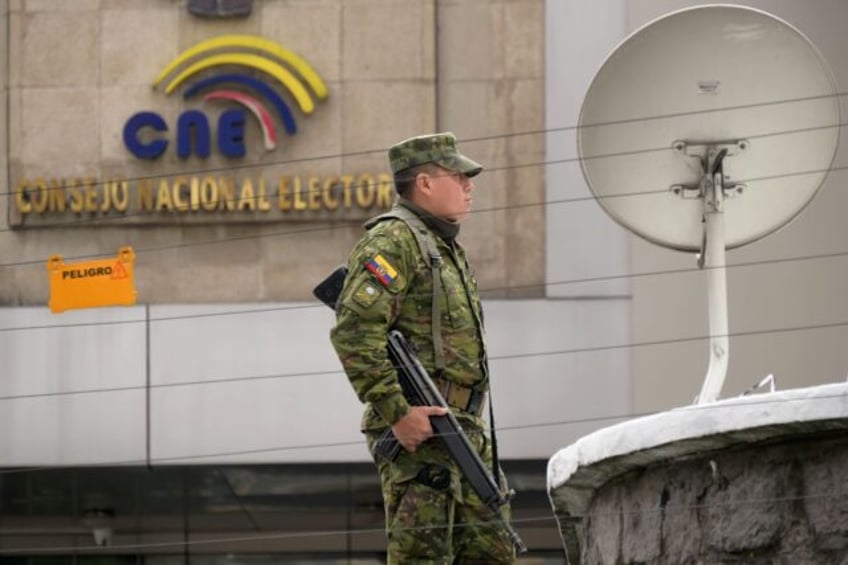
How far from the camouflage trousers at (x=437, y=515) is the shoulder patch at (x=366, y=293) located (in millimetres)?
471

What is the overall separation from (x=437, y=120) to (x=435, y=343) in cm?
1115

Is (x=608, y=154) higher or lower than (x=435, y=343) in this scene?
higher

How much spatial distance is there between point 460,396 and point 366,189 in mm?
10857

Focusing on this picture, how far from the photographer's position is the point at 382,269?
7.34m

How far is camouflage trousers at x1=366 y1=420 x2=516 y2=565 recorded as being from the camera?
23.9 ft

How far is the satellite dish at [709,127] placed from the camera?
779cm

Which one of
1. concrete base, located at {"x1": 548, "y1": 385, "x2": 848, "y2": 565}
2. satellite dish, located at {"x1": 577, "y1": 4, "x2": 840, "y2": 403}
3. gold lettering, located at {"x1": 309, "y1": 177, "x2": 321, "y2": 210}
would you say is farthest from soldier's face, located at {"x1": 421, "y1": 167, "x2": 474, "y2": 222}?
gold lettering, located at {"x1": 309, "y1": 177, "x2": 321, "y2": 210}

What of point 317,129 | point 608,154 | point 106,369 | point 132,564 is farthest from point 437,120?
point 608,154

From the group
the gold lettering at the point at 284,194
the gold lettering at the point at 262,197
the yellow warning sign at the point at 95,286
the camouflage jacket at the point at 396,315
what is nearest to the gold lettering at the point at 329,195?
the gold lettering at the point at 284,194

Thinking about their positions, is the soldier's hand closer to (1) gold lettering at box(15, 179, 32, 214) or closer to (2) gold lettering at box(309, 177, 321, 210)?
(2) gold lettering at box(309, 177, 321, 210)

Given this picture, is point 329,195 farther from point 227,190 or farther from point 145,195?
point 145,195

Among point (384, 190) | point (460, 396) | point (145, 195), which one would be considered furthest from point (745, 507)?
point (145, 195)

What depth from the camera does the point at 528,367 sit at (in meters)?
18.3

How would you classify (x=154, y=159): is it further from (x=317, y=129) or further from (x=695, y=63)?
(x=695, y=63)
